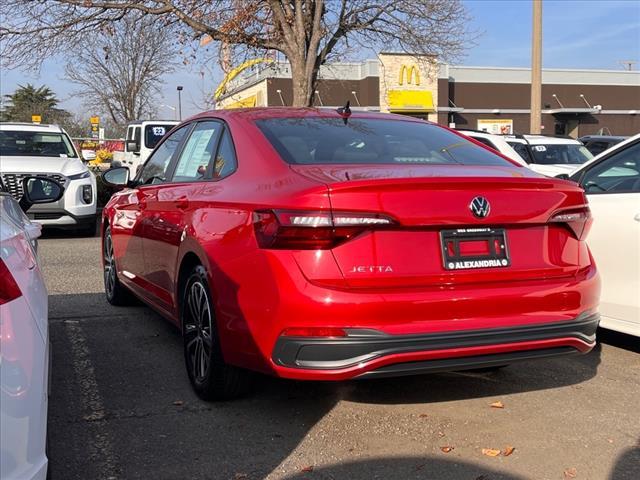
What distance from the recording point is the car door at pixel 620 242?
187 inches

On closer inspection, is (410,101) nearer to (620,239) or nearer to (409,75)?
(409,75)

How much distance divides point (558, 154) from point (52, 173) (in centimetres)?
875

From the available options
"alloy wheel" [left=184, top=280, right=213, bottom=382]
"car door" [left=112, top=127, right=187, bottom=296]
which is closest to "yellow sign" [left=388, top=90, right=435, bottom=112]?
"car door" [left=112, top=127, right=187, bottom=296]

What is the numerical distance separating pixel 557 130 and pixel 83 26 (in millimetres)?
32548

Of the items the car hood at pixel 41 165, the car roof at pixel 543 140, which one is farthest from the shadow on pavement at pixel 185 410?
the car roof at pixel 543 140

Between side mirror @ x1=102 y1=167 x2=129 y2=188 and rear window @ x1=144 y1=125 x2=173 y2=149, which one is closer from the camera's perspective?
side mirror @ x1=102 y1=167 x2=129 y2=188

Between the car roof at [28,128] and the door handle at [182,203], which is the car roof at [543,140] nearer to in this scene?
the car roof at [28,128]

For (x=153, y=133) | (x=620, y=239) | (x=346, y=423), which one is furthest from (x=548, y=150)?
(x=346, y=423)

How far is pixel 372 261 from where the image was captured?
10.3 ft

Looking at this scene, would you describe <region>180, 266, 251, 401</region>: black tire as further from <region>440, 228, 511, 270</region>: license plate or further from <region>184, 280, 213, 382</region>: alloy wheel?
<region>440, 228, 511, 270</region>: license plate

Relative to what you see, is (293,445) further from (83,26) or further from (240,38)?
(83,26)

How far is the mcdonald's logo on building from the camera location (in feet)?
111

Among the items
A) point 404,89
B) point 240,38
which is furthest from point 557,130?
point 240,38

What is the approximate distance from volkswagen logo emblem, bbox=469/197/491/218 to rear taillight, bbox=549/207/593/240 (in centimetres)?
41
